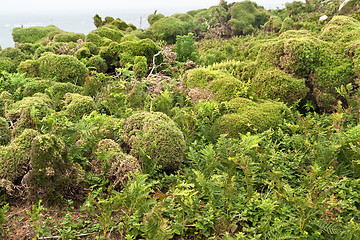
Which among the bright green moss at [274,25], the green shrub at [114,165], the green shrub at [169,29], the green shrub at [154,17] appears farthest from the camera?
the green shrub at [154,17]

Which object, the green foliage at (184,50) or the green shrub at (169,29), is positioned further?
the green shrub at (169,29)

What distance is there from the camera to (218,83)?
631 cm

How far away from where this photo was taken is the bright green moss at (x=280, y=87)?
605 centimetres

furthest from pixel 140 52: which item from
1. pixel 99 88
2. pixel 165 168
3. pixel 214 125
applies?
pixel 165 168

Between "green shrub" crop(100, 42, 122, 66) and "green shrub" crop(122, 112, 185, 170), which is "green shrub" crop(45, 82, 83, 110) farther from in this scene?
"green shrub" crop(100, 42, 122, 66)

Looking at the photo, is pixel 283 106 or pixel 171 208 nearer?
pixel 171 208

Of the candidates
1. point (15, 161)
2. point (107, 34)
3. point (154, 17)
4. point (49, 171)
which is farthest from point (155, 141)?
point (154, 17)

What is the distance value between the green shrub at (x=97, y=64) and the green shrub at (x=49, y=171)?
504 centimetres

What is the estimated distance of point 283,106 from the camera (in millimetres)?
5703

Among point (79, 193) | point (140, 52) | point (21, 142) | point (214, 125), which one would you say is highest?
point (140, 52)

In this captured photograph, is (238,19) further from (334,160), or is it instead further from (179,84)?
(334,160)

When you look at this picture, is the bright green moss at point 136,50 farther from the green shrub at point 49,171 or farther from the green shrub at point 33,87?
the green shrub at point 49,171

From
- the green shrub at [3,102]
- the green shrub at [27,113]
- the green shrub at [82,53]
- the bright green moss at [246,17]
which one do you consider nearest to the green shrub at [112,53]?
the green shrub at [82,53]

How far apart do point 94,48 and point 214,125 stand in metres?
6.31
